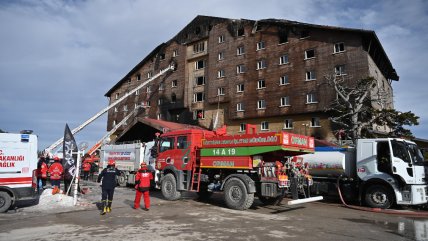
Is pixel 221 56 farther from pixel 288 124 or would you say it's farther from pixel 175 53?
pixel 288 124

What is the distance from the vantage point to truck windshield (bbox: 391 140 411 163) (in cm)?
1261

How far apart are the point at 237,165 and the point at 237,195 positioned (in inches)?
40.9

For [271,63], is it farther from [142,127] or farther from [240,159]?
[240,159]

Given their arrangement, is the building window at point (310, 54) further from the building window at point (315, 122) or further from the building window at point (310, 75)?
the building window at point (315, 122)

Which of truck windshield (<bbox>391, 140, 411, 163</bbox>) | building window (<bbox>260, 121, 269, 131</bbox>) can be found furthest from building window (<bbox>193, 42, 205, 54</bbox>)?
truck windshield (<bbox>391, 140, 411, 163</bbox>)

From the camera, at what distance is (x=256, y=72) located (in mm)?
36594

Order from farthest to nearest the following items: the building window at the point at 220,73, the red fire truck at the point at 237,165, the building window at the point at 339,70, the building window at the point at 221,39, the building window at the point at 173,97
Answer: the building window at the point at 173,97 → the building window at the point at 221,39 → the building window at the point at 220,73 → the building window at the point at 339,70 → the red fire truck at the point at 237,165

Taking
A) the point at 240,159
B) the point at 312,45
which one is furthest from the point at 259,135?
the point at 312,45

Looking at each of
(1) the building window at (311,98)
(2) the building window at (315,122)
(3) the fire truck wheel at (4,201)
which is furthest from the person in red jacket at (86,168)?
(1) the building window at (311,98)

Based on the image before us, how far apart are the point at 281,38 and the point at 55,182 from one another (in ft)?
91.7

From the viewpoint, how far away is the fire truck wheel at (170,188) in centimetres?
1345

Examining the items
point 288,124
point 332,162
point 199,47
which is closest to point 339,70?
point 288,124

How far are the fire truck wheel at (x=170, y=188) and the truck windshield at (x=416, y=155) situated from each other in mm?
9320

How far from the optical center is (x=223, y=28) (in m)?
40.8
